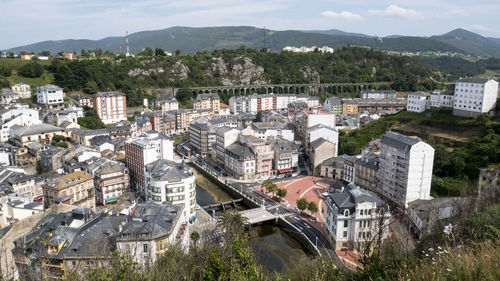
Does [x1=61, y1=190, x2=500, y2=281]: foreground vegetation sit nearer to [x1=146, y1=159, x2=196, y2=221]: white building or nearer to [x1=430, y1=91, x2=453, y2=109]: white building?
[x1=146, y1=159, x2=196, y2=221]: white building

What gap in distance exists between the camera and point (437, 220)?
22.0 metres

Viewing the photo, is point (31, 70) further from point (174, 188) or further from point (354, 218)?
point (354, 218)

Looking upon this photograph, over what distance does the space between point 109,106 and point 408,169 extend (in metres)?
44.0

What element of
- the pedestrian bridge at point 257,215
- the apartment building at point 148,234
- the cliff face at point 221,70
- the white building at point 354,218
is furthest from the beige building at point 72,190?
the cliff face at point 221,70

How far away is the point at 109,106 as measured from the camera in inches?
2148

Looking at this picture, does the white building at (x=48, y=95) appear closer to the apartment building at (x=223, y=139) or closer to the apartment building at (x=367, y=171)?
the apartment building at (x=223, y=139)

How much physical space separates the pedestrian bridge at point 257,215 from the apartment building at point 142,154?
872cm

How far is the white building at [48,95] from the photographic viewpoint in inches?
2030

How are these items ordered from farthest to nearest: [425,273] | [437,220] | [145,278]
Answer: [437,220]
[145,278]
[425,273]

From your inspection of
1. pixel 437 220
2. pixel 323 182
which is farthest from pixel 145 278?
pixel 323 182

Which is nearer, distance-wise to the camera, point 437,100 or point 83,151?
point 83,151

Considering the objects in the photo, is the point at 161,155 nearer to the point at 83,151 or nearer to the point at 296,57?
the point at 83,151

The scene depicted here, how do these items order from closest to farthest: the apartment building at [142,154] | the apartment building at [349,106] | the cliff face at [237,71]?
the apartment building at [142,154], the apartment building at [349,106], the cliff face at [237,71]

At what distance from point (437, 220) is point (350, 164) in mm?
12188
